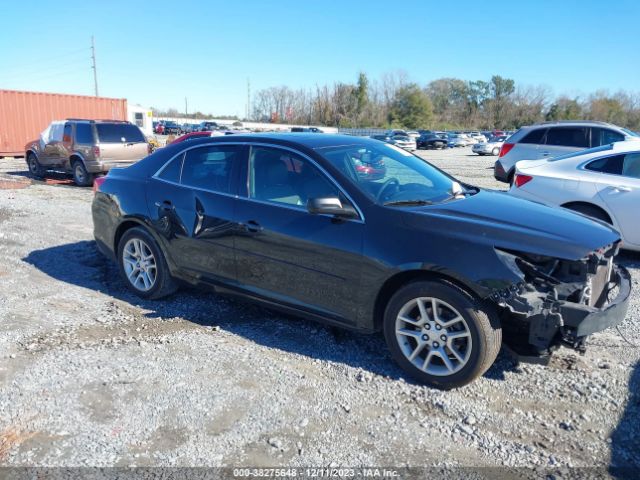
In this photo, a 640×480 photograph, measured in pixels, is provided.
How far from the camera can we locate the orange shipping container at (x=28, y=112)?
21.4 meters

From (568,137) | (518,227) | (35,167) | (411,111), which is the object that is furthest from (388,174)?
(411,111)

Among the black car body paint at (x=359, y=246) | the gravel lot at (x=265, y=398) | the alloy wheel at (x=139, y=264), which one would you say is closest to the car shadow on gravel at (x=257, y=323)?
the gravel lot at (x=265, y=398)

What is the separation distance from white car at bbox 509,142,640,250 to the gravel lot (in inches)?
72.1

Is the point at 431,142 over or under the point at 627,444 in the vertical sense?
over

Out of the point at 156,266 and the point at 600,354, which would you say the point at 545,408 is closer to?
the point at 600,354

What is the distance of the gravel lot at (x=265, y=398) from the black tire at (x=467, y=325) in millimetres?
123

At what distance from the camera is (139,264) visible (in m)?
5.21

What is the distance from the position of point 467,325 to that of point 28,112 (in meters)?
23.5

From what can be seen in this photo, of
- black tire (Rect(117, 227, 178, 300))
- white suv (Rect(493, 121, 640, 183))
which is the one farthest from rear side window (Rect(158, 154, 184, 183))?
white suv (Rect(493, 121, 640, 183))

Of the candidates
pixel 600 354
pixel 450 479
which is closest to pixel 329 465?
pixel 450 479

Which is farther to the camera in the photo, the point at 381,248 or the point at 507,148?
the point at 507,148

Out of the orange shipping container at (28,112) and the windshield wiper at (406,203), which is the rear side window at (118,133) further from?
the windshield wiper at (406,203)

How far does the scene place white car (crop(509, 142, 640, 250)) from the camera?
20.6 feet

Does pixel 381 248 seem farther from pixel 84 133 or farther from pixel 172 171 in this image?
pixel 84 133
